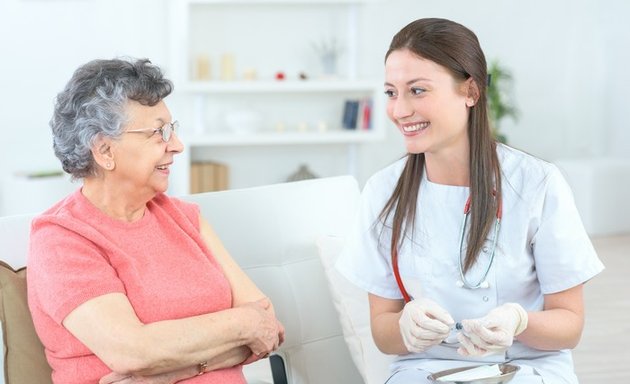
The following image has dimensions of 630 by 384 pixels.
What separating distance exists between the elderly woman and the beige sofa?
10.3 inches

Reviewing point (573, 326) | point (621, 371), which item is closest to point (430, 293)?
point (573, 326)

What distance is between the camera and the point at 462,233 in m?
2.25

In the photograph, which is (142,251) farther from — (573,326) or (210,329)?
(573,326)

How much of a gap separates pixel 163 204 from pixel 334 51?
3.96 m

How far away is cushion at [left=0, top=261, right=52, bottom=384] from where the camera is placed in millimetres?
2080

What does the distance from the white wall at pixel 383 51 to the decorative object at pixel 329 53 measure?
0.61 ft

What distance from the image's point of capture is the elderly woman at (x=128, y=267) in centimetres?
204

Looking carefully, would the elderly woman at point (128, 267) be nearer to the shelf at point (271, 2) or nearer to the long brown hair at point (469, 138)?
the long brown hair at point (469, 138)

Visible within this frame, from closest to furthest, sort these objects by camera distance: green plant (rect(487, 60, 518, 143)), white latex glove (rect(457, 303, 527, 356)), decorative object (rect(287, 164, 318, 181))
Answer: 1. white latex glove (rect(457, 303, 527, 356))
2. decorative object (rect(287, 164, 318, 181))
3. green plant (rect(487, 60, 518, 143))

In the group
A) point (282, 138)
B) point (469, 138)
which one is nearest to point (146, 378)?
point (469, 138)

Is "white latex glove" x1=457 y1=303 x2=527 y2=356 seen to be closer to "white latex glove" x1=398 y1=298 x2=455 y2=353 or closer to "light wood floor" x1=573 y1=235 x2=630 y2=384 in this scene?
"white latex glove" x1=398 y1=298 x2=455 y2=353

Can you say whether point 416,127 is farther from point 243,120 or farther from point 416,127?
point 243,120

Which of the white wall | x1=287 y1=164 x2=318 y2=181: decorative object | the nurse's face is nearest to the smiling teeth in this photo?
the nurse's face

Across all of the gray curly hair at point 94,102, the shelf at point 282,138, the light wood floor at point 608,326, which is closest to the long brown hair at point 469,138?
the gray curly hair at point 94,102
